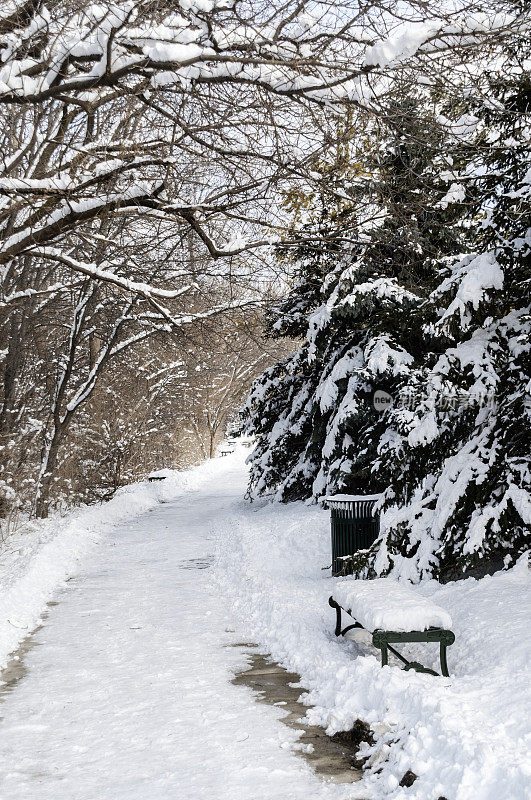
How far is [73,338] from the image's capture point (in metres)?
17.0

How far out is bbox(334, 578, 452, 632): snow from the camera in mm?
5637

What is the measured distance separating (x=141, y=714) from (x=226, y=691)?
78 centimetres

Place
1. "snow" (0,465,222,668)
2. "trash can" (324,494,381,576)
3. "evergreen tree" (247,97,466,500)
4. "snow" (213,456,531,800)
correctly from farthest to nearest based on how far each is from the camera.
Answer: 1. "evergreen tree" (247,97,466,500)
2. "trash can" (324,494,381,576)
3. "snow" (0,465,222,668)
4. "snow" (213,456,531,800)

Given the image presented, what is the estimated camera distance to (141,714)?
5387 millimetres

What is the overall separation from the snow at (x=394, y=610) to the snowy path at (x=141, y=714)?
1053 millimetres

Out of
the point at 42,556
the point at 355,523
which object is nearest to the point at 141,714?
the point at 355,523

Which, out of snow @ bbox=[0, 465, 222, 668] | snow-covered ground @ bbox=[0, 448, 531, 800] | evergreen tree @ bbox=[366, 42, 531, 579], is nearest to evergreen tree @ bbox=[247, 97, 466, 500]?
evergreen tree @ bbox=[366, 42, 531, 579]

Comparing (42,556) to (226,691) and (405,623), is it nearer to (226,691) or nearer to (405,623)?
(226,691)

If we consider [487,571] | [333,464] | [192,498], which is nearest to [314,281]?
[333,464]

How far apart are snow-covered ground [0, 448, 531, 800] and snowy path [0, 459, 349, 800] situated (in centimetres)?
2

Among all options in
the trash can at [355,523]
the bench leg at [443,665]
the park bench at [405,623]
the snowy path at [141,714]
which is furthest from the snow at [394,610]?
the trash can at [355,523]

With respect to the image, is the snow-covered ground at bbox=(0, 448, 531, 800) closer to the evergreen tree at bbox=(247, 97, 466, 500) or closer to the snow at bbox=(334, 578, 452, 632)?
the snow at bbox=(334, 578, 452, 632)

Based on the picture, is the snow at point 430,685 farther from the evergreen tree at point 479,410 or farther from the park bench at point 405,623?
the evergreen tree at point 479,410

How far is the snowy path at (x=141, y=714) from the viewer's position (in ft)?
13.9
